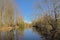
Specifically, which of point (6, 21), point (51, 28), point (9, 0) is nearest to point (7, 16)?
point (6, 21)

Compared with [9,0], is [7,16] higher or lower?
lower

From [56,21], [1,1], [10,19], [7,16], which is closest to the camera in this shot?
[56,21]

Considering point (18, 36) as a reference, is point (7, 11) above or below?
above

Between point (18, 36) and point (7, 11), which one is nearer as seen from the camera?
point (18, 36)

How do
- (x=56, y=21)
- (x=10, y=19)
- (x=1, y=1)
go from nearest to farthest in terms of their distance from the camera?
(x=56, y=21) < (x=1, y=1) < (x=10, y=19)

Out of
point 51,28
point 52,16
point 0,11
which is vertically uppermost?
point 0,11

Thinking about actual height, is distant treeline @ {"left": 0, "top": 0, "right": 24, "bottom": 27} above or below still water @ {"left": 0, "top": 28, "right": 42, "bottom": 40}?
above

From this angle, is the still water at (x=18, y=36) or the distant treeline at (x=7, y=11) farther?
the distant treeline at (x=7, y=11)

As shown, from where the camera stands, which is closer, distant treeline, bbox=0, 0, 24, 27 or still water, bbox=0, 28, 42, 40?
still water, bbox=0, 28, 42, 40

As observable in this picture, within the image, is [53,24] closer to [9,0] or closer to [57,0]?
[57,0]

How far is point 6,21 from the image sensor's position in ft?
122

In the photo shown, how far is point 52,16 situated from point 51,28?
1662 millimetres

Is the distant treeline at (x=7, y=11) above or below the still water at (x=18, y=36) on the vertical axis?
above

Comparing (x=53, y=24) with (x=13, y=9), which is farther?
(x=13, y=9)
